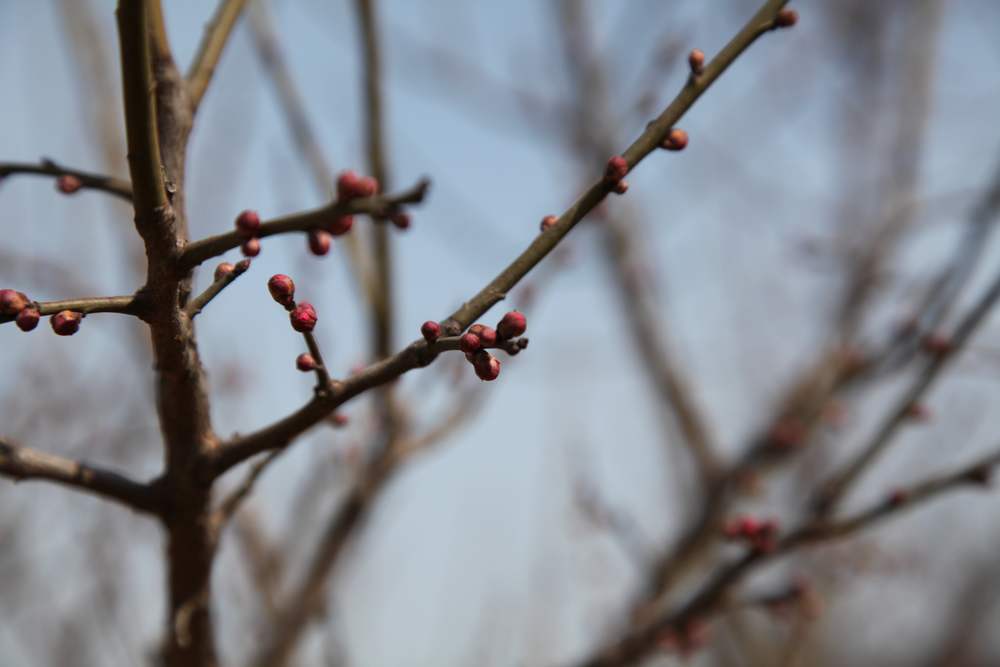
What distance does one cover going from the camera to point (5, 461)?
102 cm

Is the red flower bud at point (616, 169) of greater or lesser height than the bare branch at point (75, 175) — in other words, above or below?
below

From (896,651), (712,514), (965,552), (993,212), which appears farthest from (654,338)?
(896,651)

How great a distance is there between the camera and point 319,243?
0.94 metres

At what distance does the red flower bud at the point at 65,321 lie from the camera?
0.86m

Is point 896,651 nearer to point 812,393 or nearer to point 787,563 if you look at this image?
point 787,563

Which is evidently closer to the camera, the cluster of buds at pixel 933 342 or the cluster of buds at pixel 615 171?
the cluster of buds at pixel 615 171

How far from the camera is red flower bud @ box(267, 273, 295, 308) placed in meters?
0.88

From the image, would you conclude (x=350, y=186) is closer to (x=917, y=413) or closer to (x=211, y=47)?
(x=211, y=47)

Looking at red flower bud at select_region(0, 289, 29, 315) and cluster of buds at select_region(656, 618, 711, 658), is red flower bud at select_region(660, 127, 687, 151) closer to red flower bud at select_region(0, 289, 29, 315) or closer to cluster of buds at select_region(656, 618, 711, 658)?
red flower bud at select_region(0, 289, 29, 315)

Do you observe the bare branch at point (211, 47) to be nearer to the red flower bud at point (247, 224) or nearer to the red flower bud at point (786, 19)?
the red flower bud at point (247, 224)

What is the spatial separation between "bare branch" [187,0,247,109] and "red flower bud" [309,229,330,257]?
375mm

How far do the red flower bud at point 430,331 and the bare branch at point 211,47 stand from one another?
0.54 m

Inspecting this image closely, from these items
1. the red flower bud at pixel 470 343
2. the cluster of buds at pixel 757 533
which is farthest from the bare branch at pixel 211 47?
the cluster of buds at pixel 757 533

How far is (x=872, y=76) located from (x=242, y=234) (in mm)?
5836
